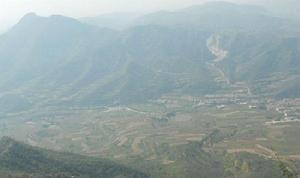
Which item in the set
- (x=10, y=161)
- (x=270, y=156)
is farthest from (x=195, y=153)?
(x=10, y=161)

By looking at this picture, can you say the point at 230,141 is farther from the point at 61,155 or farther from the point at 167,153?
the point at 61,155

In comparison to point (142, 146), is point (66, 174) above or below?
above

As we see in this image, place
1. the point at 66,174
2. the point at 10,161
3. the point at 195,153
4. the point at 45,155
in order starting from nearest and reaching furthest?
the point at 66,174 < the point at 10,161 < the point at 45,155 < the point at 195,153

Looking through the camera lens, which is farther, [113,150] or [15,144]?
[113,150]

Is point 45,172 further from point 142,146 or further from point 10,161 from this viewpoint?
point 142,146

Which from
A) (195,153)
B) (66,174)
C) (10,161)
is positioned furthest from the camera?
(195,153)

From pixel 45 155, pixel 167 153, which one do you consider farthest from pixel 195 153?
pixel 45 155
